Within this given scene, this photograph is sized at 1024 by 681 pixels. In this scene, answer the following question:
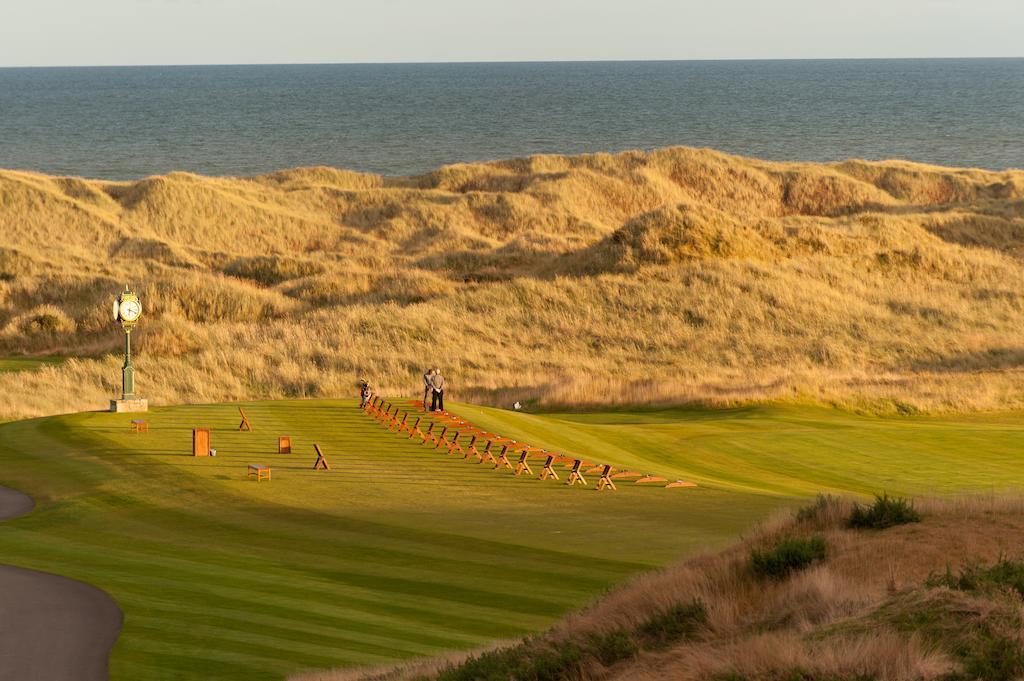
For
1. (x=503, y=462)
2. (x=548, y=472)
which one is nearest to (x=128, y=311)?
(x=503, y=462)

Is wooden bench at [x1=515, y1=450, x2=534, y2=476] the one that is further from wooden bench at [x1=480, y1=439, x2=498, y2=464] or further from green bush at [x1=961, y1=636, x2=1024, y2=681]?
green bush at [x1=961, y1=636, x2=1024, y2=681]

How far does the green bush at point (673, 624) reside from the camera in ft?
39.9

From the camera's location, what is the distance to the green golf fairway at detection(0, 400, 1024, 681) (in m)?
15.0

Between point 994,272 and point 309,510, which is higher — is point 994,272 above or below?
above

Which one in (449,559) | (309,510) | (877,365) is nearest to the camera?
(449,559)

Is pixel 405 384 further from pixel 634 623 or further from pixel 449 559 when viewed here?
pixel 634 623

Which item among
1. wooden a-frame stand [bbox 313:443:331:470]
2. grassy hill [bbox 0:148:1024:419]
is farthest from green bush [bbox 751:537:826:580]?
grassy hill [bbox 0:148:1024:419]

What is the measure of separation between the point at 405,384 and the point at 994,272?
38869 mm

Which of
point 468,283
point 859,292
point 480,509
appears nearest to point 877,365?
point 859,292

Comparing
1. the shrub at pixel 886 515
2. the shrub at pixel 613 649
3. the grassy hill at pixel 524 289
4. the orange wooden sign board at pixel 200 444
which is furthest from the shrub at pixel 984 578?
the grassy hill at pixel 524 289

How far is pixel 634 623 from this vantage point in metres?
12.6

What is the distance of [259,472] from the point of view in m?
22.8

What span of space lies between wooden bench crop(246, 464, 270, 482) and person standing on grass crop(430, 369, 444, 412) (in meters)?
6.78

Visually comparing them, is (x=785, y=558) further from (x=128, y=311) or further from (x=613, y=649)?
(x=128, y=311)
